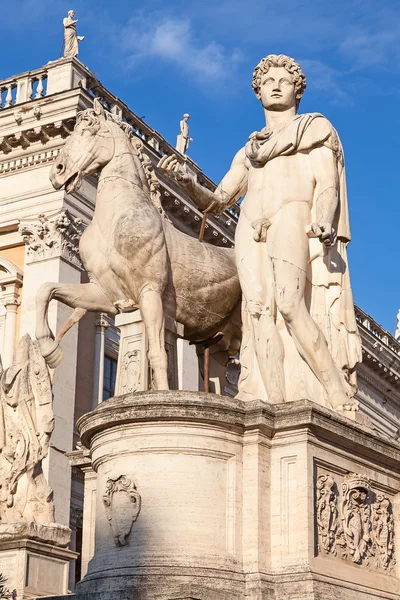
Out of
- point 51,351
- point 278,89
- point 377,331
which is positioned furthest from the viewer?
point 377,331

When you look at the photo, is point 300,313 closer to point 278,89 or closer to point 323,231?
point 323,231

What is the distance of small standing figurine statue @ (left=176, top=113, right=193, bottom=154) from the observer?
101 ft

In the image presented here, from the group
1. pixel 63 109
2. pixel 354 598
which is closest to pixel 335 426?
pixel 354 598

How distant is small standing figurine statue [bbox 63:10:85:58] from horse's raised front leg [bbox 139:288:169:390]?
18630mm

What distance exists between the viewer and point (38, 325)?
34.2 ft

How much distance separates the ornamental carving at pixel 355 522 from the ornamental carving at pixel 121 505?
4.24ft

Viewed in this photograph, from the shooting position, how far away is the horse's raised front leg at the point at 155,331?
9.62 meters

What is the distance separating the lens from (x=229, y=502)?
27.6 ft

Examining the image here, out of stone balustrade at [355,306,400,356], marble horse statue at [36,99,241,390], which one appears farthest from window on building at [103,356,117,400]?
marble horse statue at [36,99,241,390]

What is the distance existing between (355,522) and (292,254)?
6.96 feet

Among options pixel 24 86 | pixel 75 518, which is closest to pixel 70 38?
pixel 24 86

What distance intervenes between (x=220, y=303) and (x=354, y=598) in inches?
114

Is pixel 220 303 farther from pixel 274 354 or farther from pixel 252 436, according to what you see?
pixel 252 436

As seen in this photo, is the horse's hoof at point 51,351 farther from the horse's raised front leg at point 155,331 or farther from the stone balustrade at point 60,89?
the stone balustrade at point 60,89
